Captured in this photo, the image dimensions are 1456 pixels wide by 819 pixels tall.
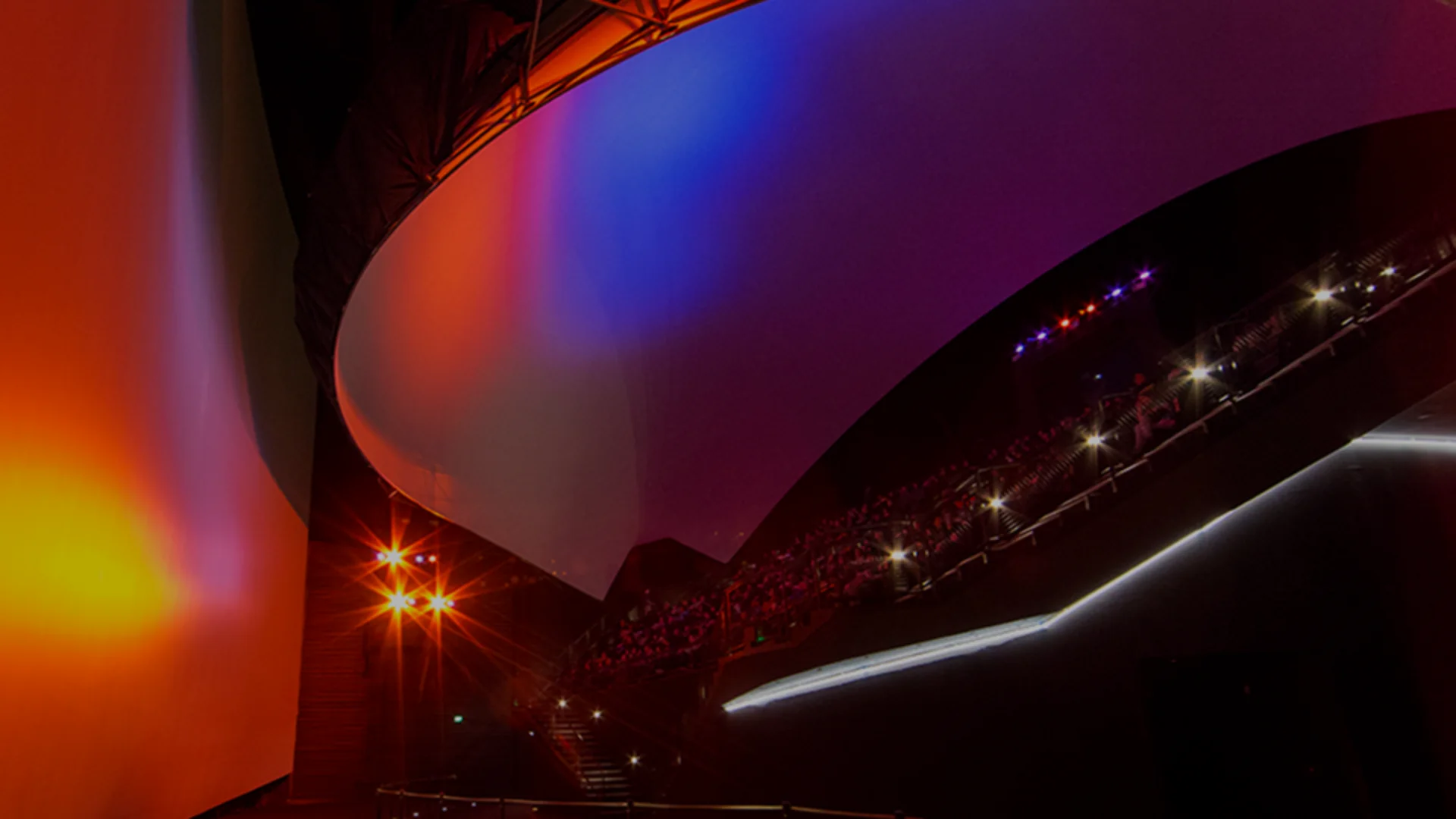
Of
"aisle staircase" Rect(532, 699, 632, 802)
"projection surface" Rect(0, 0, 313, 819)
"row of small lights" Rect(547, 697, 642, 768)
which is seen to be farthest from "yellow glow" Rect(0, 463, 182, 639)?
"row of small lights" Rect(547, 697, 642, 768)

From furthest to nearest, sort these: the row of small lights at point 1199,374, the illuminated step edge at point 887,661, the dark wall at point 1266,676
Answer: the illuminated step edge at point 887,661 → the row of small lights at point 1199,374 → the dark wall at point 1266,676

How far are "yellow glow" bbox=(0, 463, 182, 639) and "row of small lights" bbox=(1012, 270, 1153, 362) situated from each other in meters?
14.9

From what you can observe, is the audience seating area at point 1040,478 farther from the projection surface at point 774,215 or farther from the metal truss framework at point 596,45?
the metal truss framework at point 596,45

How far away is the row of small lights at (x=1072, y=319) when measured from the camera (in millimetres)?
15531

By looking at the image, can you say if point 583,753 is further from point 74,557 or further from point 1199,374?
point 74,557

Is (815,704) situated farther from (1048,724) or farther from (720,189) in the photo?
(720,189)

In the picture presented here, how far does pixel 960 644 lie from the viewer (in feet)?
31.8

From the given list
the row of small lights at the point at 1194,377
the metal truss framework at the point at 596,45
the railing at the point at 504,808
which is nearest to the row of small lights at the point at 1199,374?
the row of small lights at the point at 1194,377

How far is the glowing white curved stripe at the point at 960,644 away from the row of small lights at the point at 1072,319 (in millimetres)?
8383

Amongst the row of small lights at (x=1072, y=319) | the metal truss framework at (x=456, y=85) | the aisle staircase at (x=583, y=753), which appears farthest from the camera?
the aisle staircase at (x=583, y=753)

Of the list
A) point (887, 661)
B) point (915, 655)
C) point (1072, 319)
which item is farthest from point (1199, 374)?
point (1072, 319)

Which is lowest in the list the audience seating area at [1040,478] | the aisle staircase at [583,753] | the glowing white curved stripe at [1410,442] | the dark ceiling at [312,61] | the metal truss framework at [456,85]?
the aisle staircase at [583,753]

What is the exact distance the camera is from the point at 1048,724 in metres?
8.66

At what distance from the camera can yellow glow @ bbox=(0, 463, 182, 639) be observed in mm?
3264
